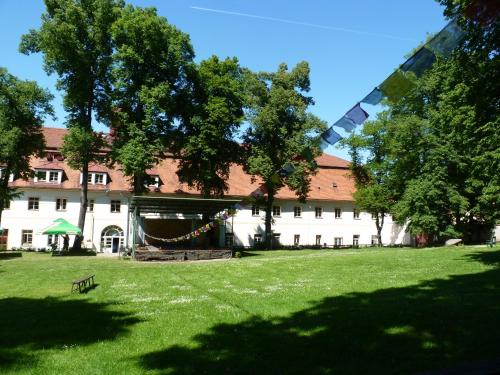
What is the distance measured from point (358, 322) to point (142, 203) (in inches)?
959

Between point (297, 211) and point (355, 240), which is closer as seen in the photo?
point (297, 211)

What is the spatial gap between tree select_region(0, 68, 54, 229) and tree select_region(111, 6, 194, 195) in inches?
297

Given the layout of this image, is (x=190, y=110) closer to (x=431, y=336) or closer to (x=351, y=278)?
(x=351, y=278)

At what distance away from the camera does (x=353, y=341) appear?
26.1 ft

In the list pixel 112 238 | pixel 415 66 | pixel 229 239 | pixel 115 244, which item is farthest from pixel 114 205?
pixel 415 66

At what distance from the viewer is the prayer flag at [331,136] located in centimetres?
1274

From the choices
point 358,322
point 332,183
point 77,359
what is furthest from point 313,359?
point 332,183

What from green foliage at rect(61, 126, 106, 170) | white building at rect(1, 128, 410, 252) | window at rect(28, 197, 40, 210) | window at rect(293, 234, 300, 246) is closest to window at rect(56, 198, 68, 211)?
white building at rect(1, 128, 410, 252)

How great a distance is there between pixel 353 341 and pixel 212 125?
3220cm

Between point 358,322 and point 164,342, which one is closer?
point 164,342

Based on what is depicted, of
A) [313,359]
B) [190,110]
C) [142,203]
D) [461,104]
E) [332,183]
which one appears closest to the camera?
[313,359]

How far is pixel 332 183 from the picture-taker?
200 feet

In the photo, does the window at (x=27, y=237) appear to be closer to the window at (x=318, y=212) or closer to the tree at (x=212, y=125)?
the tree at (x=212, y=125)

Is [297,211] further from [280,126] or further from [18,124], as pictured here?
[18,124]
